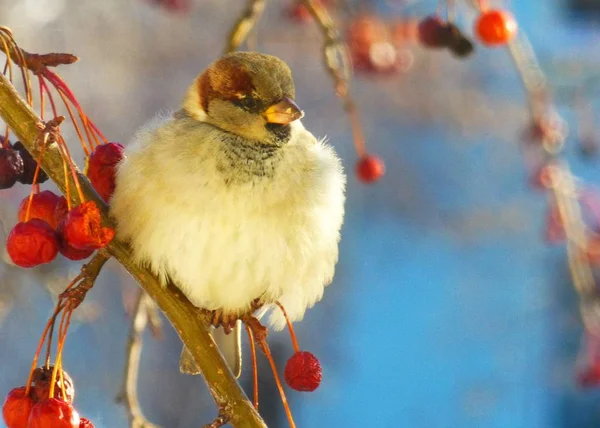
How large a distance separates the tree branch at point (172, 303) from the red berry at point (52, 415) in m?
0.19

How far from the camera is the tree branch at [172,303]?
109cm

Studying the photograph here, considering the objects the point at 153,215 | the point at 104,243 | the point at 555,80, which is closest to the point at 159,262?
the point at 153,215

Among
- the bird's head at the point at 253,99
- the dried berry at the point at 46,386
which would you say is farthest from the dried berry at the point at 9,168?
the bird's head at the point at 253,99

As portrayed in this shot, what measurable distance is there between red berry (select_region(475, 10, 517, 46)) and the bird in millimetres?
635

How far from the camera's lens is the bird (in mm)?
1346

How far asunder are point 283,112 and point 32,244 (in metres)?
0.51

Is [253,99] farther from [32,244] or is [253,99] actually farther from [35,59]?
[32,244]

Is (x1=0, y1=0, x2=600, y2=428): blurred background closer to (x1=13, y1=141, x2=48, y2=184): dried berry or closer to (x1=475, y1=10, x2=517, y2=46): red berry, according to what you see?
(x1=475, y1=10, x2=517, y2=46): red berry

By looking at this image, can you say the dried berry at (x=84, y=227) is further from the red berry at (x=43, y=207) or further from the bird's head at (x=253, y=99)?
the bird's head at (x=253, y=99)

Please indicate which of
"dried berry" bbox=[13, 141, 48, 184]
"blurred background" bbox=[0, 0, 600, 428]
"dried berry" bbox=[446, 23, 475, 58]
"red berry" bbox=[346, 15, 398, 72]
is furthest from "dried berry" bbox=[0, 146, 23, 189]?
"blurred background" bbox=[0, 0, 600, 428]

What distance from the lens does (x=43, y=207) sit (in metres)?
1.21

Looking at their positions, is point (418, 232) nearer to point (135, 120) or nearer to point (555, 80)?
point (555, 80)

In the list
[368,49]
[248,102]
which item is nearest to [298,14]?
[368,49]

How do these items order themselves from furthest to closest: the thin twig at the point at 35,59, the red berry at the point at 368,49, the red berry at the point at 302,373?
the red berry at the point at 368,49 → the red berry at the point at 302,373 → the thin twig at the point at 35,59
